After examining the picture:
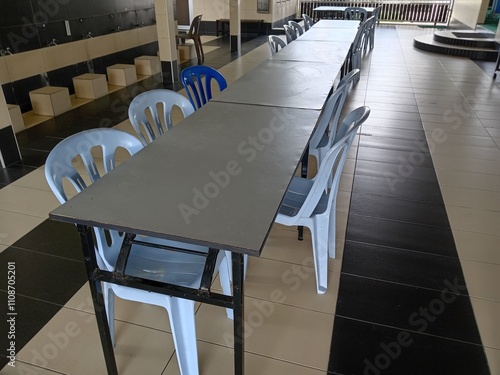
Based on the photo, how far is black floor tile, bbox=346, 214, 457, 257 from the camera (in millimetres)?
2449

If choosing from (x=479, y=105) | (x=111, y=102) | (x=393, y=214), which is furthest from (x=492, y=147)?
(x=111, y=102)

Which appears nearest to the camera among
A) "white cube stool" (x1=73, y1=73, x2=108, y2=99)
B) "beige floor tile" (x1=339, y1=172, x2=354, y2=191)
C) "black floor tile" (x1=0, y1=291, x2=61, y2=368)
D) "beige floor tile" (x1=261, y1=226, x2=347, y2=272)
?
"black floor tile" (x1=0, y1=291, x2=61, y2=368)

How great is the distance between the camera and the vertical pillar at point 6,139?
332 cm

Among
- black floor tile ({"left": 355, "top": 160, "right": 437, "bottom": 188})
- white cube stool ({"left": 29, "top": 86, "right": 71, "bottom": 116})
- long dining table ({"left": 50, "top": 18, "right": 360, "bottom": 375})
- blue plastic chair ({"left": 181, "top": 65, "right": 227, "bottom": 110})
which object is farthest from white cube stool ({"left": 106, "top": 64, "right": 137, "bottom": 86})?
long dining table ({"left": 50, "top": 18, "right": 360, "bottom": 375})

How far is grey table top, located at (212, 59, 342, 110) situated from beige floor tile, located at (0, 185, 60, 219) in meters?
1.42

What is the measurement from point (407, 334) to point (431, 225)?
3.42 feet

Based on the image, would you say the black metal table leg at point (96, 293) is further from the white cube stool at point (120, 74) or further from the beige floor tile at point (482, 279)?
the white cube stool at point (120, 74)

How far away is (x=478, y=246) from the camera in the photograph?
8.07 feet

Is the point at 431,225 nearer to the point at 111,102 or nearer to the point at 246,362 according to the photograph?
the point at 246,362

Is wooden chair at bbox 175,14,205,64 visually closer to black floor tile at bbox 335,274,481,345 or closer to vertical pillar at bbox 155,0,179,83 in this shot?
vertical pillar at bbox 155,0,179,83

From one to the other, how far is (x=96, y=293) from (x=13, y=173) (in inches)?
93.9

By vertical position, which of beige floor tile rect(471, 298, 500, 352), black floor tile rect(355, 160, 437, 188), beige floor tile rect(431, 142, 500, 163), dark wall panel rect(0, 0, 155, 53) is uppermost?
dark wall panel rect(0, 0, 155, 53)

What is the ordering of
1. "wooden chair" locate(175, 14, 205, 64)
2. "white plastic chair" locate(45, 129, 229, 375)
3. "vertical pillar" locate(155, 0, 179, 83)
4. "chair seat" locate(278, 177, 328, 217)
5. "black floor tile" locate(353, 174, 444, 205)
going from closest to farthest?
"white plastic chair" locate(45, 129, 229, 375) < "chair seat" locate(278, 177, 328, 217) < "black floor tile" locate(353, 174, 444, 205) < "vertical pillar" locate(155, 0, 179, 83) < "wooden chair" locate(175, 14, 205, 64)

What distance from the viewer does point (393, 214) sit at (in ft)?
9.14
